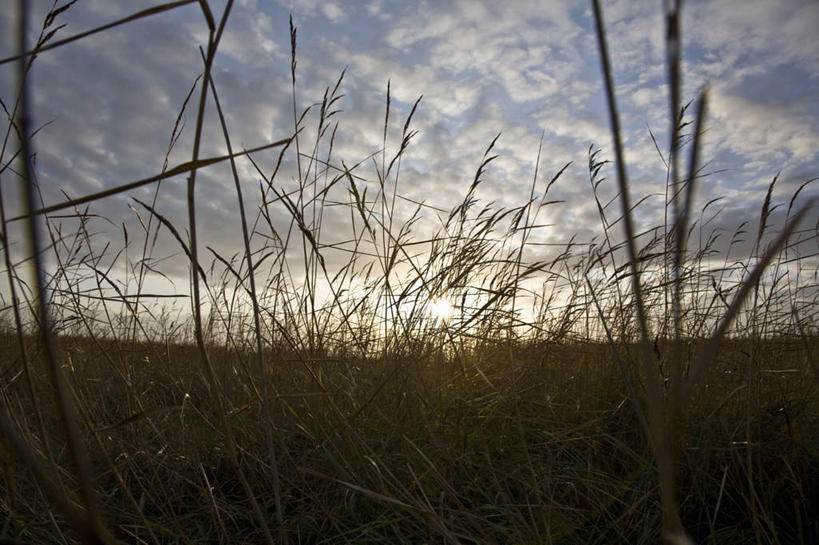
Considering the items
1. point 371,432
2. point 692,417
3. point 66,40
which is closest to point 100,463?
point 371,432

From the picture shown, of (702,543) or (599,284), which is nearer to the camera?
(702,543)

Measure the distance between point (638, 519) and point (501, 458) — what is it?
0.43m

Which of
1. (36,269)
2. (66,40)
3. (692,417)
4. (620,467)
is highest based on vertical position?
(66,40)

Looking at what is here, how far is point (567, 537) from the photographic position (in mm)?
1256

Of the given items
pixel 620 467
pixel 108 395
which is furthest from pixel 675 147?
pixel 108 395

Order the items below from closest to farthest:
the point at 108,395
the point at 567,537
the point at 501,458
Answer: the point at 567,537 < the point at 501,458 < the point at 108,395

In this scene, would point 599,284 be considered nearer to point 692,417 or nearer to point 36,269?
point 692,417

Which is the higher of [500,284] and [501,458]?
[500,284]

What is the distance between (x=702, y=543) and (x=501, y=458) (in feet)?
1.87

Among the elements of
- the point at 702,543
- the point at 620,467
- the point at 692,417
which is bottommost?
the point at 702,543

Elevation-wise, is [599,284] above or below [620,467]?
above

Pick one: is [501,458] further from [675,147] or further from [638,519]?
[675,147]

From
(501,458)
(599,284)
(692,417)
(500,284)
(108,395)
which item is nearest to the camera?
(501,458)

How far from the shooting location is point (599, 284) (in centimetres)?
294
